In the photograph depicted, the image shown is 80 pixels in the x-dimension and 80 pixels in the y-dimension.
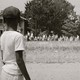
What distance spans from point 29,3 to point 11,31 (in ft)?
222

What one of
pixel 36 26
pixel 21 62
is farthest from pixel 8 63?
pixel 36 26

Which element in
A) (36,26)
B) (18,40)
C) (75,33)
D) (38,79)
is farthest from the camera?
(75,33)

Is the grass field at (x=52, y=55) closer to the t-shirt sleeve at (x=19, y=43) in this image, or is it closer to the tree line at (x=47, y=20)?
the t-shirt sleeve at (x=19, y=43)

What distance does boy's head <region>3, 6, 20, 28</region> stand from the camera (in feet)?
10.9

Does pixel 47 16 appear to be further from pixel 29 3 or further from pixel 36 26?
pixel 29 3

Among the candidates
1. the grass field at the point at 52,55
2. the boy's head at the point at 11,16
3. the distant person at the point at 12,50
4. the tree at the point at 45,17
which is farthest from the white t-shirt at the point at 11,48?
the tree at the point at 45,17

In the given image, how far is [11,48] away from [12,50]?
0.9 inches

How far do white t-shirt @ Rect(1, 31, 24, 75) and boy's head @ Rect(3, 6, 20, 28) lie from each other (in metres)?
0.11

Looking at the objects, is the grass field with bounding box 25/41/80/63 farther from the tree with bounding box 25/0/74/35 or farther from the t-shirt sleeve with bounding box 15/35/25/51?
the tree with bounding box 25/0/74/35

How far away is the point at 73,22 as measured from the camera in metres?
71.2

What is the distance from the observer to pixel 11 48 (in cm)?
334

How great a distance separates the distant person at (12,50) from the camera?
10.8 ft

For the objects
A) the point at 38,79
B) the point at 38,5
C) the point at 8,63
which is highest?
the point at 38,5

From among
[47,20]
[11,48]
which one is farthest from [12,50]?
[47,20]
